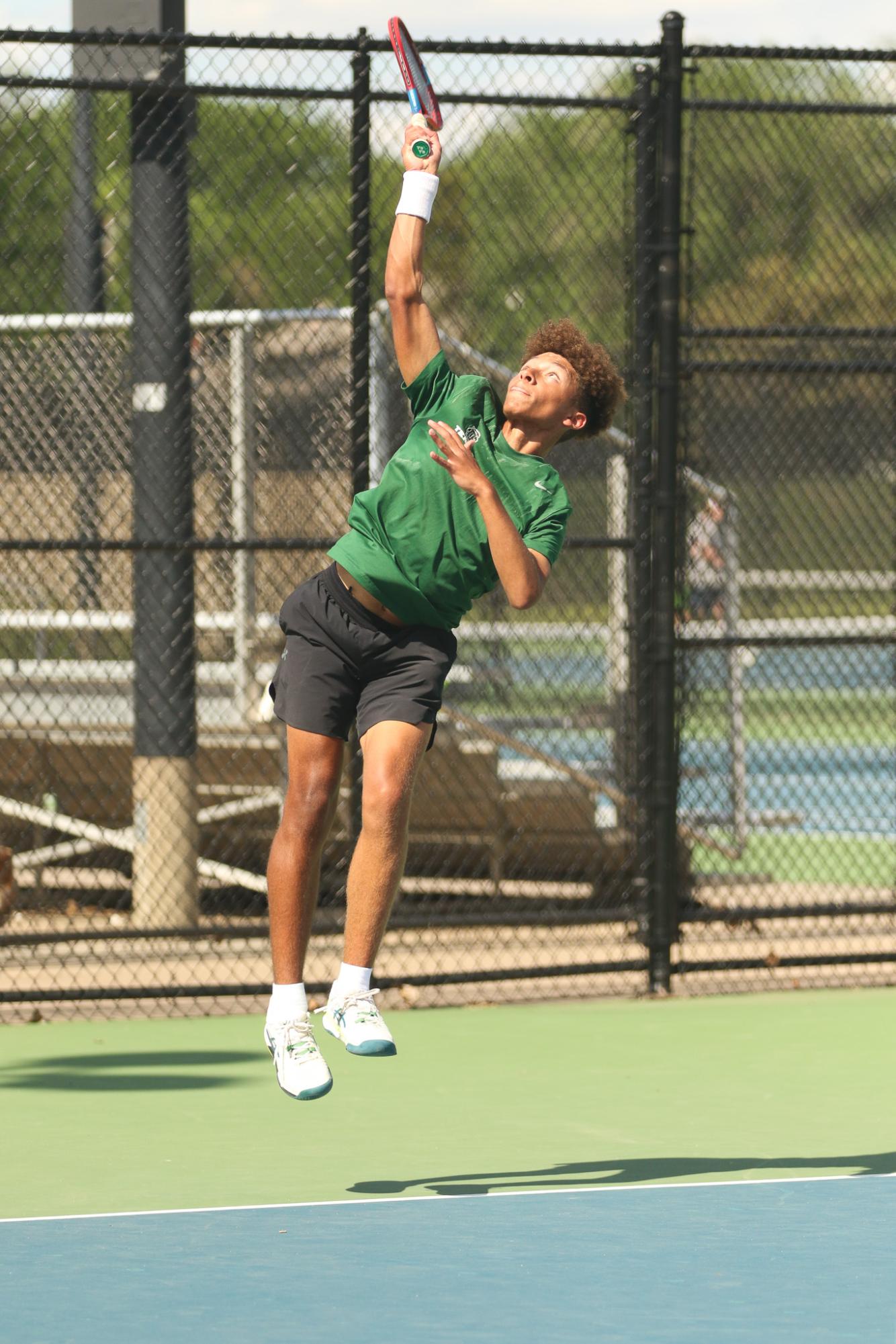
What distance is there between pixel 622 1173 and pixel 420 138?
2634 mm

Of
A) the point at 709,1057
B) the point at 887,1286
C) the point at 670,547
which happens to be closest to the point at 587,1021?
the point at 709,1057

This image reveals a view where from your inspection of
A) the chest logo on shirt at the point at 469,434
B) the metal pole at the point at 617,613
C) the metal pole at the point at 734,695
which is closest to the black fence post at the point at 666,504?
the metal pole at the point at 617,613

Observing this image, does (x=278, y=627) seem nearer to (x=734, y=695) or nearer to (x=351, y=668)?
(x=734, y=695)

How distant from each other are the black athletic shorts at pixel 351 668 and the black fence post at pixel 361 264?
7.15ft

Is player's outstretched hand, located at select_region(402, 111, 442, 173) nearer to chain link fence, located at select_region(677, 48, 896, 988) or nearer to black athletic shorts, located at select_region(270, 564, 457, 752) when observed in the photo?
black athletic shorts, located at select_region(270, 564, 457, 752)

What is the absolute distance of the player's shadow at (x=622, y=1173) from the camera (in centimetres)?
508

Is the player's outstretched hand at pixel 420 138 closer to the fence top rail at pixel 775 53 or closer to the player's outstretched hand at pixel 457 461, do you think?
the player's outstretched hand at pixel 457 461

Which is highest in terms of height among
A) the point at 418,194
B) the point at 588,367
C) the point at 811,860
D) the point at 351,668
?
the point at 418,194

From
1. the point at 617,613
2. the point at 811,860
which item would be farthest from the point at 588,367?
the point at 811,860

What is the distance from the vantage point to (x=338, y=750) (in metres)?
5.23

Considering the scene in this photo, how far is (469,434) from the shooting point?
511cm

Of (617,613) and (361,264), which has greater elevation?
(361,264)

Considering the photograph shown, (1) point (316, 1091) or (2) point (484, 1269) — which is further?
(1) point (316, 1091)

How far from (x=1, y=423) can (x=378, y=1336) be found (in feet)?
20.4
